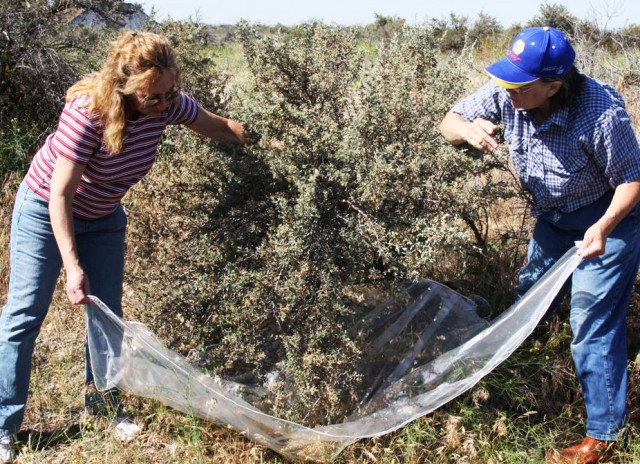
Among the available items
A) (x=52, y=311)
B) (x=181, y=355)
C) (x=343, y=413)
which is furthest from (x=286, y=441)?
(x=52, y=311)

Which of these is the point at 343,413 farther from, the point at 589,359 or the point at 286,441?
the point at 589,359

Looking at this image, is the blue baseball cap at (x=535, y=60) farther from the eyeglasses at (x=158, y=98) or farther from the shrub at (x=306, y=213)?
the eyeglasses at (x=158, y=98)

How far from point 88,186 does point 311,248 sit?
0.90 metres

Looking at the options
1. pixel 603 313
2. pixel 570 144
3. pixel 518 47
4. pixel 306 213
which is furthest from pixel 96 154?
pixel 603 313

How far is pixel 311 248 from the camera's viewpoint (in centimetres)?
269

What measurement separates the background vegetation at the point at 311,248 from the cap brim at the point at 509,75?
1.26ft

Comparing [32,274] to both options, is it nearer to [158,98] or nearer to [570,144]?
[158,98]

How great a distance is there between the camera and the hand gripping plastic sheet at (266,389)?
268 centimetres

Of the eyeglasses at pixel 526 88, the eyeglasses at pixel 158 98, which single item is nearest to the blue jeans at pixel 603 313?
the eyeglasses at pixel 526 88

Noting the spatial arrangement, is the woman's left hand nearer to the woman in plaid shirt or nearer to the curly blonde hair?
the woman in plaid shirt

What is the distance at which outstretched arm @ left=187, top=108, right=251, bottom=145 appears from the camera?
9.37 feet

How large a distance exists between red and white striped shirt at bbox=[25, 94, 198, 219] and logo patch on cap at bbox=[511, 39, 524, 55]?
130cm

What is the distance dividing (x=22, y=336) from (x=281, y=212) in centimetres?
118

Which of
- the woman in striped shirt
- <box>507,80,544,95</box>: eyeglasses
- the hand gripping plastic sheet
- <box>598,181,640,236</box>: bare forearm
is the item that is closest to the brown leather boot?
the hand gripping plastic sheet
